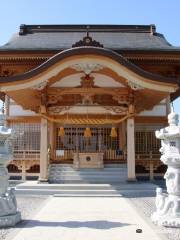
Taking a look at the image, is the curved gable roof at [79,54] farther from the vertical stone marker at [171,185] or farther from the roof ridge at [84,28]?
the roof ridge at [84,28]

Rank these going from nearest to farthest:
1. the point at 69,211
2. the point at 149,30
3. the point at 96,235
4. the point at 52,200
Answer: the point at 96,235 < the point at 69,211 < the point at 52,200 < the point at 149,30

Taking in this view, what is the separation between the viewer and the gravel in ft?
20.1

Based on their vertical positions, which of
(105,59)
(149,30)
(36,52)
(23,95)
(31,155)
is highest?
(149,30)

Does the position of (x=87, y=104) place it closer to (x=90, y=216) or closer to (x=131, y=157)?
(x=131, y=157)

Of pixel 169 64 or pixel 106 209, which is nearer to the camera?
pixel 106 209

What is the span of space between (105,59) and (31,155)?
233 inches

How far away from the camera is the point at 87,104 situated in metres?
14.1

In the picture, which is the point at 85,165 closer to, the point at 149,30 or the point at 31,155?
the point at 31,155

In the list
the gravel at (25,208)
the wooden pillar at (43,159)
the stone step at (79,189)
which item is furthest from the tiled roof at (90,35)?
the gravel at (25,208)

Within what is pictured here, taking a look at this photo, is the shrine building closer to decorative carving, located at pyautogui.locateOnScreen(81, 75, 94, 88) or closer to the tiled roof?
decorative carving, located at pyautogui.locateOnScreen(81, 75, 94, 88)

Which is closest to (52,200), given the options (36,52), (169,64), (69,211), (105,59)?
(69,211)

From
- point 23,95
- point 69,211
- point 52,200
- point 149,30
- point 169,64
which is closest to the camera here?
point 69,211

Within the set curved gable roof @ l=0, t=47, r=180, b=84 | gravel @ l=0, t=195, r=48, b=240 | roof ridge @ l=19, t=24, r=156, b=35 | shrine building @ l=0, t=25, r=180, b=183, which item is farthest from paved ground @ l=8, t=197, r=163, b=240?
roof ridge @ l=19, t=24, r=156, b=35

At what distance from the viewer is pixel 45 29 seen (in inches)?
870
